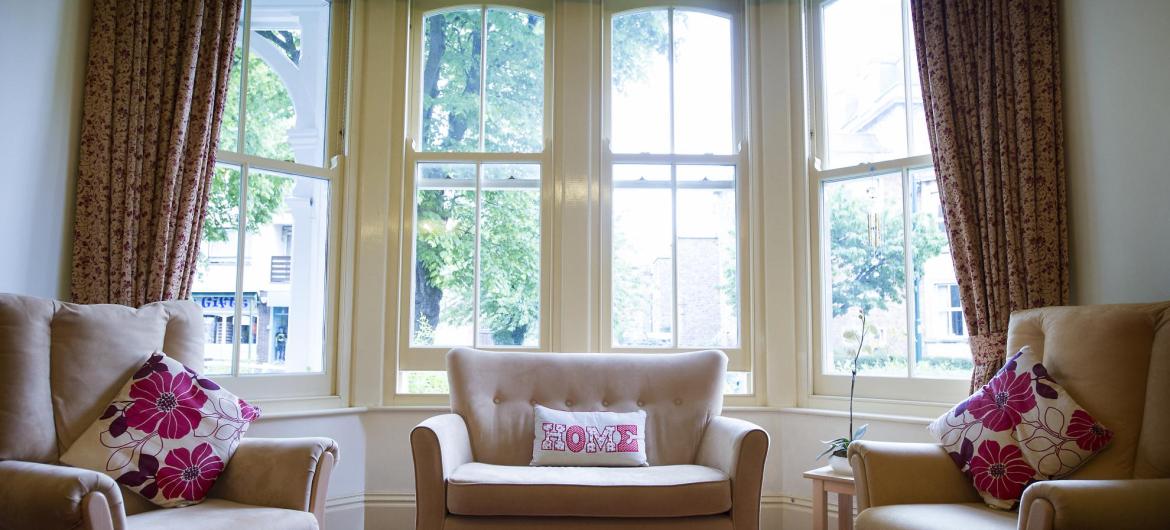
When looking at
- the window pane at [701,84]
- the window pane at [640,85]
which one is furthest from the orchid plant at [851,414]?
the window pane at [640,85]

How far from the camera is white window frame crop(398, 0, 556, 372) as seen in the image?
3.78 metres

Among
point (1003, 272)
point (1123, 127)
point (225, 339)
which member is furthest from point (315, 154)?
point (1123, 127)

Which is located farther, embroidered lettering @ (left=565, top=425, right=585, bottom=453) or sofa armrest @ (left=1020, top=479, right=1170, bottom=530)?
embroidered lettering @ (left=565, top=425, right=585, bottom=453)

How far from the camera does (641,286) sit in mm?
3867

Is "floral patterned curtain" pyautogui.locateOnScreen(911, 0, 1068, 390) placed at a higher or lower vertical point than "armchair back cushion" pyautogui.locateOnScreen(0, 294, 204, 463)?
higher

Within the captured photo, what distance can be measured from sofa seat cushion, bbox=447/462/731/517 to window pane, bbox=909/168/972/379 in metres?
1.27

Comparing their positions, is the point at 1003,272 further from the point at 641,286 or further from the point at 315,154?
the point at 315,154

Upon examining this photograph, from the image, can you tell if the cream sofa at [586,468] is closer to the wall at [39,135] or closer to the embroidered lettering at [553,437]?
the embroidered lettering at [553,437]

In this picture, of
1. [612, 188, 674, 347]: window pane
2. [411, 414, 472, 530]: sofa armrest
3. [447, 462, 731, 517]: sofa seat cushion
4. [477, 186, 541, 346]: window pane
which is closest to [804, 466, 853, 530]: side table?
[447, 462, 731, 517]: sofa seat cushion

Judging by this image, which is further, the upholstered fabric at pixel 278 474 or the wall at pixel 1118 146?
the wall at pixel 1118 146

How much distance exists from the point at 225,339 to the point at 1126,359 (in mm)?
3327

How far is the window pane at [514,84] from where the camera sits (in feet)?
12.8

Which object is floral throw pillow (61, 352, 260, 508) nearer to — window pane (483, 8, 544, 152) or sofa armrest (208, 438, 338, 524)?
sofa armrest (208, 438, 338, 524)

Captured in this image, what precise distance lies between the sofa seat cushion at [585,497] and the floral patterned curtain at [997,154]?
4.03 feet
